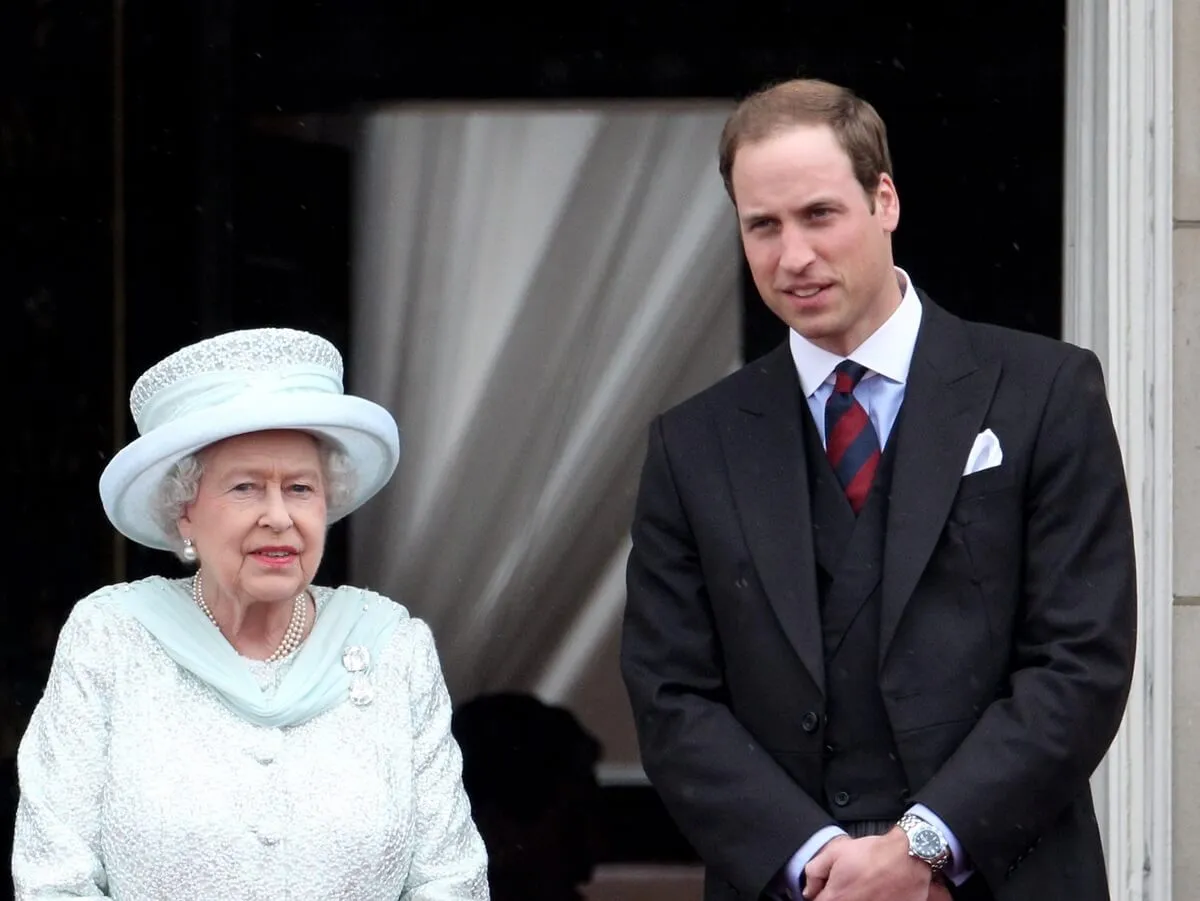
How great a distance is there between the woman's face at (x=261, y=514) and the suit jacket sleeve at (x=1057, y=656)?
931mm

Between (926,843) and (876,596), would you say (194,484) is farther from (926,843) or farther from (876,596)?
(926,843)

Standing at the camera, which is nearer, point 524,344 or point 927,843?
point 927,843

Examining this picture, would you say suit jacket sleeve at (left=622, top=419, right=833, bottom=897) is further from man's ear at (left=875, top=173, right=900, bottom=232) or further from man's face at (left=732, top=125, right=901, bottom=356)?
man's ear at (left=875, top=173, right=900, bottom=232)

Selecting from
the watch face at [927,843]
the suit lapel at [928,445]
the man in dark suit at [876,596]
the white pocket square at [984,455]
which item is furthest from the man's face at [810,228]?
the watch face at [927,843]

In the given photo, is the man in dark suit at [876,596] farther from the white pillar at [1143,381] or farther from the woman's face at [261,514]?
the white pillar at [1143,381]

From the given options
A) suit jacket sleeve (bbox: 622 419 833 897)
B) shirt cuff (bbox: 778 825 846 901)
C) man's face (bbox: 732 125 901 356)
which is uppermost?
man's face (bbox: 732 125 901 356)

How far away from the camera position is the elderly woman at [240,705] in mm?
2998

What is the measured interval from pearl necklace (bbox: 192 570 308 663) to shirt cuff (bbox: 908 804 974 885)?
0.91m

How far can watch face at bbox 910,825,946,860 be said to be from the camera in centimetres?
292

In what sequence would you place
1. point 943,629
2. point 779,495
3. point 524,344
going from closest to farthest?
point 943,629, point 779,495, point 524,344

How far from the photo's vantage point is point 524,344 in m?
5.31

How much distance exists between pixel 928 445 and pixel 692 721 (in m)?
0.51

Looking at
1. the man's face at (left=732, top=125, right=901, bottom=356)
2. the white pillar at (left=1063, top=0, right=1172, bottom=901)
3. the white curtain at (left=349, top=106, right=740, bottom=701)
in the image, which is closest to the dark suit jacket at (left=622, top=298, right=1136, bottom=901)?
the man's face at (left=732, top=125, right=901, bottom=356)

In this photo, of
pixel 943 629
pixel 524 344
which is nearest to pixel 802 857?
pixel 943 629
